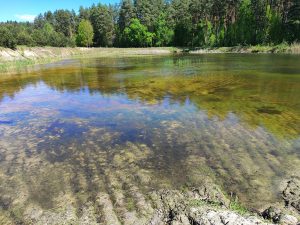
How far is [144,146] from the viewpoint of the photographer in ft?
30.9

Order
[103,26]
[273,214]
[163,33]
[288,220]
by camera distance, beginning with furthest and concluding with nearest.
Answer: [103,26] → [163,33] → [273,214] → [288,220]

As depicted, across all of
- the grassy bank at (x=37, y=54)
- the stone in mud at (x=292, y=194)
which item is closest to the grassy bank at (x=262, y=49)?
the grassy bank at (x=37, y=54)

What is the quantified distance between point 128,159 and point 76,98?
10699mm

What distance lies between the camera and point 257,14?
81500 mm

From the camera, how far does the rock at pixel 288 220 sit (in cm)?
502

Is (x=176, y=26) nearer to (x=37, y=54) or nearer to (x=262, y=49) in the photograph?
(x=262, y=49)

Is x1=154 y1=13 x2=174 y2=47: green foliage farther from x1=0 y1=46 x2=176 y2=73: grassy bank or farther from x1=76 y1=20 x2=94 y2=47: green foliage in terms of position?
x1=76 y1=20 x2=94 y2=47: green foliage

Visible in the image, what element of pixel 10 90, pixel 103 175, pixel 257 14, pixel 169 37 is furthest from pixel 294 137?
pixel 169 37

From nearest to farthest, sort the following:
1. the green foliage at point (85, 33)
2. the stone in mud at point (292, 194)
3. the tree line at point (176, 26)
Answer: the stone in mud at point (292, 194)
the tree line at point (176, 26)
the green foliage at point (85, 33)

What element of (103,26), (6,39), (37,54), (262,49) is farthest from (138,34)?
(6,39)

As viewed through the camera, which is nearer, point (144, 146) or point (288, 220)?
point (288, 220)

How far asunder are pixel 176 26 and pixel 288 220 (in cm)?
10139

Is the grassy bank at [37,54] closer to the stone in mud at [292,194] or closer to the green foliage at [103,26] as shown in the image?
the green foliage at [103,26]

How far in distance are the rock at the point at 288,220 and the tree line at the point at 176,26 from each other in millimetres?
59901
